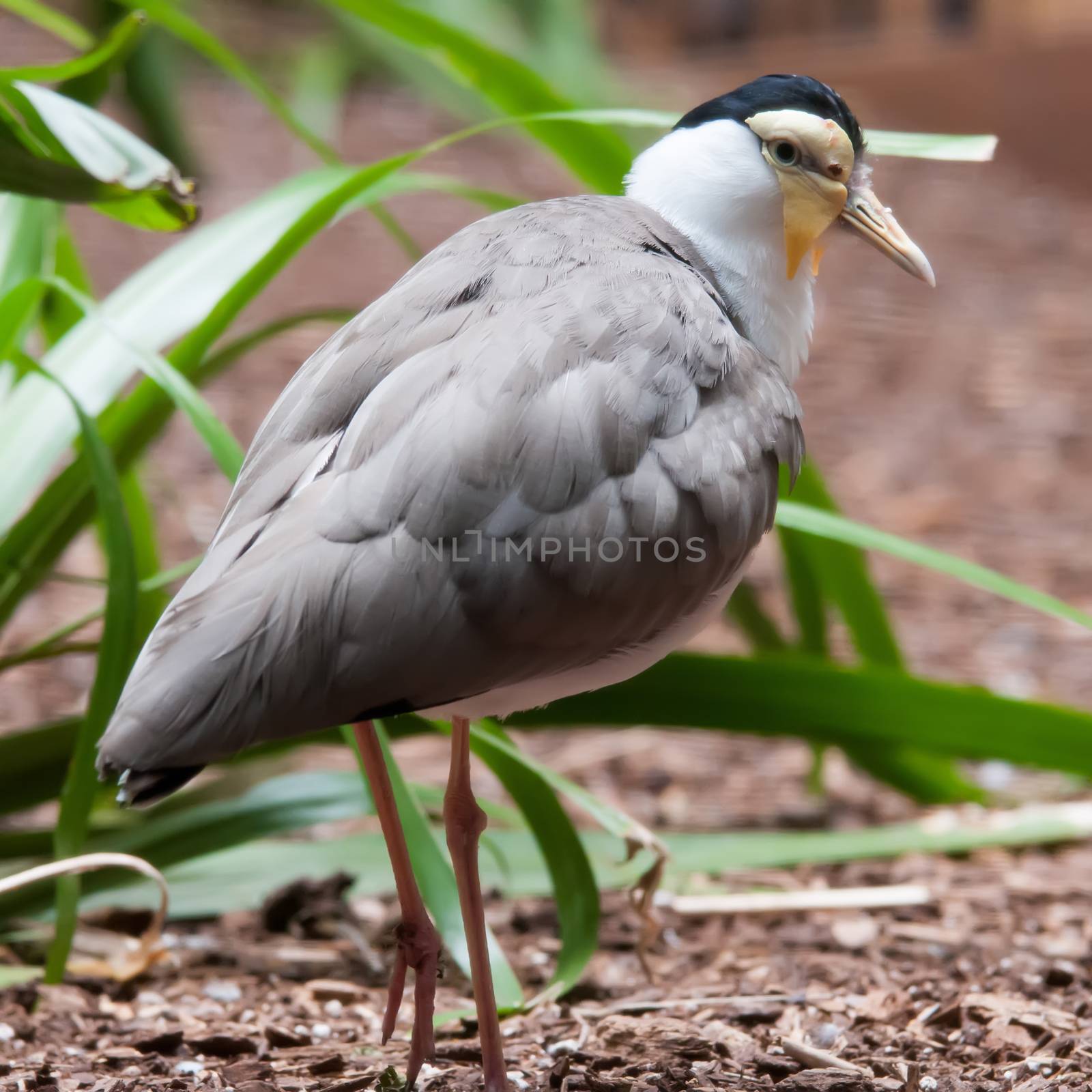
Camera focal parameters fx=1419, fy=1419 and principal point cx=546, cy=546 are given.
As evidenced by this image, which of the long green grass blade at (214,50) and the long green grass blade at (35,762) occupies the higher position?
the long green grass blade at (214,50)

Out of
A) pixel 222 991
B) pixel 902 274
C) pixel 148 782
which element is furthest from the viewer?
pixel 902 274

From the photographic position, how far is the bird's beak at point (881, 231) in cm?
156

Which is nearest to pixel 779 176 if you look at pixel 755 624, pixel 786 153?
pixel 786 153

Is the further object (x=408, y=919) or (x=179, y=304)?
(x=179, y=304)

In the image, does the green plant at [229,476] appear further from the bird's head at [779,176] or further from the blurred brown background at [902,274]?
the blurred brown background at [902,274]

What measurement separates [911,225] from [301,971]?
4093mm

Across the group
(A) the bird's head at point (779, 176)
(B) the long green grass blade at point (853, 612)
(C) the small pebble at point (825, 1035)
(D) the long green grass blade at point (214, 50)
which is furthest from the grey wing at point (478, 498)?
(B) the long green grass blade at point (853, 612)

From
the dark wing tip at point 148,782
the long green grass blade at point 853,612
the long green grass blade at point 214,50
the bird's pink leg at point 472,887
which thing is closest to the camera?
the dark wing tip at point 148,782

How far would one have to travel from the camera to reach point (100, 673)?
1.62 meters

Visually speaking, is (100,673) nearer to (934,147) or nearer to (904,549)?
(904,549)

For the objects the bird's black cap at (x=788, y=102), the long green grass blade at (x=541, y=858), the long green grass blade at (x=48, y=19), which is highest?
the long green grass blade at (x=48, y=19)

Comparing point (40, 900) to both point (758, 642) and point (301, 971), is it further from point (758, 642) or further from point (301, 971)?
point (758, 642)

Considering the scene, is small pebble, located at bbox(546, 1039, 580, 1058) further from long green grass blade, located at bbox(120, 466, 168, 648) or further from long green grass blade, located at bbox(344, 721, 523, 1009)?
long green grass blade, located at bbox(120, 466, 168, 648)

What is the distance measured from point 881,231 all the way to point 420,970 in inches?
36.6
